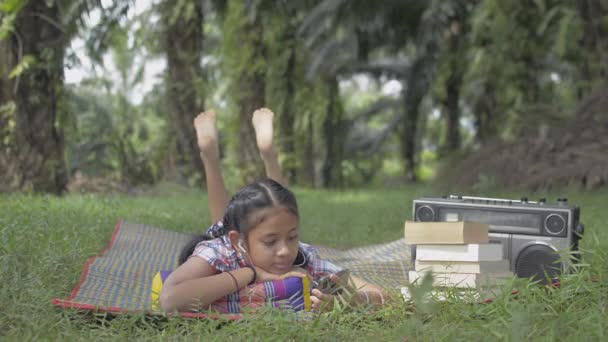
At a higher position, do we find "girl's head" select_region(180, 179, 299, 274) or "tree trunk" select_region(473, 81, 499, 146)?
"tree trunk" select_region(473, 81, 499, 146)

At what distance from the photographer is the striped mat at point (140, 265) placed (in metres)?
2.92

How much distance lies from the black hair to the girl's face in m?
0.02

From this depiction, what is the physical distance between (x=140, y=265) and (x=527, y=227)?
6.40ft

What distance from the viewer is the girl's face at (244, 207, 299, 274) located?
2748mm

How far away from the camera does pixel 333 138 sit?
14422 mm

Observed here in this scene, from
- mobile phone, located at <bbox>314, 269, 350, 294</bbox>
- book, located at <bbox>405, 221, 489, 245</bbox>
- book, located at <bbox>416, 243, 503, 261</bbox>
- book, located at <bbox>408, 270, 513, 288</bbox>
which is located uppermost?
book, located at <bbox>405, 221, 489, 245</bbox>

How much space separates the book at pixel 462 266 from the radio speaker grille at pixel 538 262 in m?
0.09

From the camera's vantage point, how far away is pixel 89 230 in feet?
14.3

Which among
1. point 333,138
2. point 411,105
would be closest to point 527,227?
point 333,138

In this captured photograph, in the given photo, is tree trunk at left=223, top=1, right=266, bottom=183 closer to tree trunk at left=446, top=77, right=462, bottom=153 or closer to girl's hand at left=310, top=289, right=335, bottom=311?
tree trunk at left=446, top=77, right=462, bottom=153

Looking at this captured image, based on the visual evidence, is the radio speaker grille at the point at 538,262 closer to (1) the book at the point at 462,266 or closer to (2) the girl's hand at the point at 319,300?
(1) the book at the point at 462,266

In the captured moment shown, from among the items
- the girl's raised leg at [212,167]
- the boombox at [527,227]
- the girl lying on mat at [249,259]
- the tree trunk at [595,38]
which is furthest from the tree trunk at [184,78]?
the girl lying on mat at [249,259]

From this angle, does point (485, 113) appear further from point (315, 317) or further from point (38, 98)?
point (315, 317)

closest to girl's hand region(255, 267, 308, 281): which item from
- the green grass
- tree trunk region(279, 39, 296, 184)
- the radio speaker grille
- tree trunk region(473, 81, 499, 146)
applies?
the green grass
